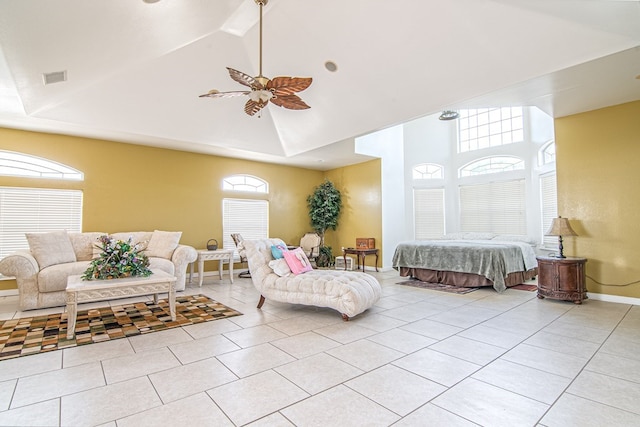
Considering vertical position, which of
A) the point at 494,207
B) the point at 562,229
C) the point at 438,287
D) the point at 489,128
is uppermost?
the point at 489,128

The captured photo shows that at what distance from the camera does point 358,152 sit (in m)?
7.28

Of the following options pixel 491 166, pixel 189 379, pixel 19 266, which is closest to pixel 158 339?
pixel 189 379

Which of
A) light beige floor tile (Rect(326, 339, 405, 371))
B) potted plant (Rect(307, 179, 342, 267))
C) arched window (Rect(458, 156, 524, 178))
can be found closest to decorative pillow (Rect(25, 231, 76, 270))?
light beige floor tile (Rect(326, 339, 405, 371))

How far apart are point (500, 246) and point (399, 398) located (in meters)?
4.67

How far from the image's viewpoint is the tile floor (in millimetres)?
1924

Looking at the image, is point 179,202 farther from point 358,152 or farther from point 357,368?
point 357,368

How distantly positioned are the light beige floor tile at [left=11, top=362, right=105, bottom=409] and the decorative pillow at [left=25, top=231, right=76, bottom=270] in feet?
9.23

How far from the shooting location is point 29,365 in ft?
8.62

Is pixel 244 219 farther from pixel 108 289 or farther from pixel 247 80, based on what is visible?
pixel 247 80

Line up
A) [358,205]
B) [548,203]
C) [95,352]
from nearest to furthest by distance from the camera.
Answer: [95,352], [548,203], [358,205]

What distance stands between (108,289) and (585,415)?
4294 millimetres

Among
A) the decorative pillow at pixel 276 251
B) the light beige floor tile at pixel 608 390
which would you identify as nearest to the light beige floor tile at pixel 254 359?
the decorative pillow at pixel 276 251

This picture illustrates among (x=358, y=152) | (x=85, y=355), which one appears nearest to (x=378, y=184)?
(x=358, y=152)

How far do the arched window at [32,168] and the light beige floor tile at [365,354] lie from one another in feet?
19.5
